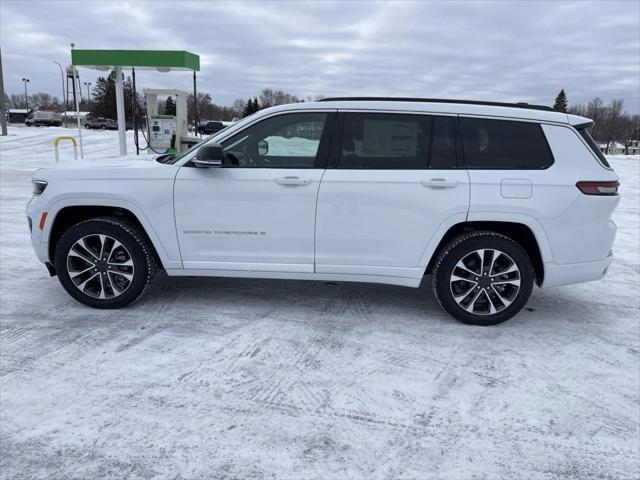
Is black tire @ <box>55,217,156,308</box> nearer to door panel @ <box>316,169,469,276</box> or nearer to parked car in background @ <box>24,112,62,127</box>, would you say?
door panel @ <box>316,169,469,276</box>

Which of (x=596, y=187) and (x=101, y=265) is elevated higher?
(x=596, y=187)

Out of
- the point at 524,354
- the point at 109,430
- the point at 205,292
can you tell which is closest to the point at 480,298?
the point at 524,354

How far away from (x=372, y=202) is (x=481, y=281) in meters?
1.16

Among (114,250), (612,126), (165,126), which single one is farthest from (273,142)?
(612,126)

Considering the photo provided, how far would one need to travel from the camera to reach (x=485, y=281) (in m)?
4.42

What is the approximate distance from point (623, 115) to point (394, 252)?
9753 centimetres

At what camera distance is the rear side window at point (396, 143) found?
438 centimetres

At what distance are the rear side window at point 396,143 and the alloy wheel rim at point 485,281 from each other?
837 millimetres

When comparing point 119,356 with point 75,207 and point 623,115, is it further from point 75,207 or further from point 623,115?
point 623,115

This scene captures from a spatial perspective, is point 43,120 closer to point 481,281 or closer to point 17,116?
point 17,116

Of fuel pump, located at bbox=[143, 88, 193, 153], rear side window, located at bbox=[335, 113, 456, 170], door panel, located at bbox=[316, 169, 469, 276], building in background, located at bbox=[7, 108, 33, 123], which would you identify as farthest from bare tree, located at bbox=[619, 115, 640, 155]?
building in background, located at bbox=[7, 108, 33, 123]

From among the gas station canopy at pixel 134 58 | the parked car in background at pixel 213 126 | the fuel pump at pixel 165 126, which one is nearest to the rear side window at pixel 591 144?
the parked car in background at pixel 213 126

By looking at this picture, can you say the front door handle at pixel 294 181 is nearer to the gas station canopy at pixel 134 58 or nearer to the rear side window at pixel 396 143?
the rear side window at pixel 396 143

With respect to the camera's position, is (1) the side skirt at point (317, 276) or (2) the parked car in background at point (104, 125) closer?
(1) the side skirt at point (317, 276)
